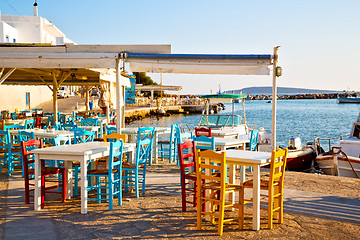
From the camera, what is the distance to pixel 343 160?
12773mm

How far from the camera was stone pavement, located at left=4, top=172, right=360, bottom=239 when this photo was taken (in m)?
5.34

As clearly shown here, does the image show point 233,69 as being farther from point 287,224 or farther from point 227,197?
point 287,224

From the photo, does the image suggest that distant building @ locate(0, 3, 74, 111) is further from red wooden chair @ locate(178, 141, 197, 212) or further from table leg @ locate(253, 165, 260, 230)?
table leg @ locate(253, 165, 260, 230)

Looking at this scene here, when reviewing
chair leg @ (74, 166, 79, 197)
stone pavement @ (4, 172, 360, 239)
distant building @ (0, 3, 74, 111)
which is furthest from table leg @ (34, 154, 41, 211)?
distant building @ (0, 3, 74, 111)

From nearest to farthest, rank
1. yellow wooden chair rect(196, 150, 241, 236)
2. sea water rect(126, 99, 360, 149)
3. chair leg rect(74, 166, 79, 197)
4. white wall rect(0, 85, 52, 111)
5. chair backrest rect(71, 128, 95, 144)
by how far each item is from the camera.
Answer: yellow wooden chair rect(196, 150, 241, 236) < chair leg rect(74, 166, 79, 197) < chair backrest rect(71, 128, 95, 144) < white wall rect(0, 85, 52, 111) < sea water rect(126, 99, 360, 149)

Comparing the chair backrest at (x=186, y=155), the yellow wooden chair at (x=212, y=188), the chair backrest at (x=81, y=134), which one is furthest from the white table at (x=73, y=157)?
the yellow wooden chair at (x=212, y=188)

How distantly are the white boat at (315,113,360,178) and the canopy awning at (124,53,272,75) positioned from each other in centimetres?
597

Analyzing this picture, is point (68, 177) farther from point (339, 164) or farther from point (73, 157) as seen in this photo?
point (339, 164)

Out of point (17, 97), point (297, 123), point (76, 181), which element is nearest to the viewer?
point (76, 181)

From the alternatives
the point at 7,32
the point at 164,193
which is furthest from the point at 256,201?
the point at 7,32

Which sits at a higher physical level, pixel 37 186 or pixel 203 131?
pixel 203 131

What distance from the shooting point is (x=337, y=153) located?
13461 millimetres

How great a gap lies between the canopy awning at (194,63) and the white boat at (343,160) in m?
5.97

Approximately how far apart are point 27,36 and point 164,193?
3925 cm
